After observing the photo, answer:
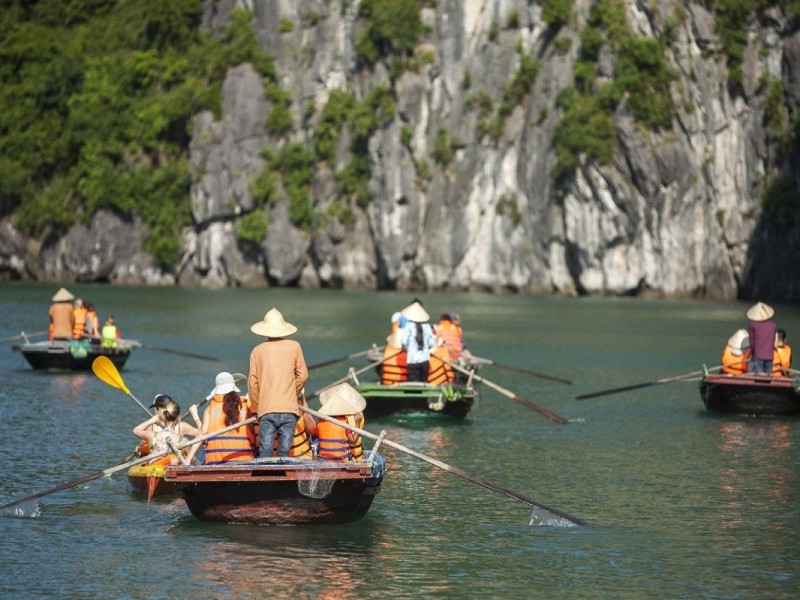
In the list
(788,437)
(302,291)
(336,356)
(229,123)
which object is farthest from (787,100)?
(788,437)

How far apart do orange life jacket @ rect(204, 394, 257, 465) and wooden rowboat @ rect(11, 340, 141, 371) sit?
18.4 m

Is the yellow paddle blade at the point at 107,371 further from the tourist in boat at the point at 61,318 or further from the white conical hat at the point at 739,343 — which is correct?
the tourist in boat at the point at 61,318

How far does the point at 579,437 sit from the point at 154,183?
Answer: 78.2 m

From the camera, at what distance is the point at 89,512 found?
678 inches

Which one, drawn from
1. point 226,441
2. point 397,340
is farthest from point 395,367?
point 226,441

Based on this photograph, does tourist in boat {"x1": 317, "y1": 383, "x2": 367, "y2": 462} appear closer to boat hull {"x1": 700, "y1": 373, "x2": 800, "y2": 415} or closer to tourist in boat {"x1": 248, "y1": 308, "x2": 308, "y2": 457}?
tourist in boat {"x1": 248, "y1": 308, "x2": 308, "y2": 457}

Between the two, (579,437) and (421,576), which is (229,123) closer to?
(579,437)

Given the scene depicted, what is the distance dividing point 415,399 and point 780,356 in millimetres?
7605

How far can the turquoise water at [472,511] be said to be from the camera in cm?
1424

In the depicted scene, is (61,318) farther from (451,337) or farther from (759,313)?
(759,313)

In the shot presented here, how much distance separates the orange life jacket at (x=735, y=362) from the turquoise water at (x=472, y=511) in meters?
1.06

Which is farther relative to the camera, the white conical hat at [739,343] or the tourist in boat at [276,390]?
the white conical hat at [739,343]

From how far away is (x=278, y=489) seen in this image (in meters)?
15.8

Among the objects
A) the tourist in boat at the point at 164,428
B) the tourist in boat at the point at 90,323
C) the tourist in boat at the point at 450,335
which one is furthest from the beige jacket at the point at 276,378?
the tourist in boat at the point at 90,323
